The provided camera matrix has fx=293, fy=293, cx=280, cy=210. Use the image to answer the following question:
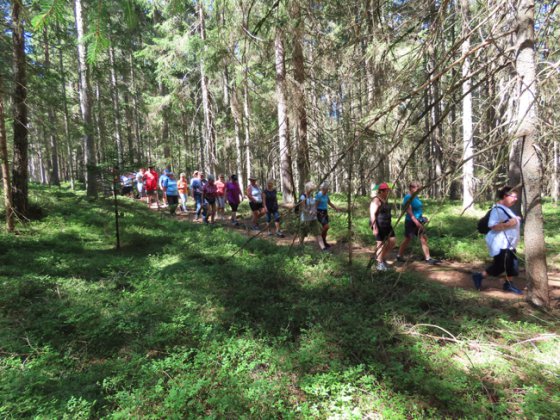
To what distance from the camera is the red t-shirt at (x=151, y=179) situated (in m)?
13.1

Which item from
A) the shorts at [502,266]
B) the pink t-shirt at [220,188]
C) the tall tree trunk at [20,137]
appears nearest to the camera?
the shorts at [502,266]

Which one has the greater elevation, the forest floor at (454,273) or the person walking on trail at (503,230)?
the person walking on trail at (503,230)

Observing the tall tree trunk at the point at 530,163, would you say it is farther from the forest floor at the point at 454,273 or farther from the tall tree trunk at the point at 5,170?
the tall tree trunk at the point at 5,170

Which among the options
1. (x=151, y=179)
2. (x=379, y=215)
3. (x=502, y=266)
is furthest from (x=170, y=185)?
(x=502, y=266)

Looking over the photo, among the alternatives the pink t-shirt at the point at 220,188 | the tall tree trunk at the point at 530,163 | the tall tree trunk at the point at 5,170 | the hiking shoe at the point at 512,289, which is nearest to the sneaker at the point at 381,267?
the hiking shoe at the point at 512,289

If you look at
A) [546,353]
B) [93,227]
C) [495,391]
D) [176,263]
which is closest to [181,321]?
[176,263]

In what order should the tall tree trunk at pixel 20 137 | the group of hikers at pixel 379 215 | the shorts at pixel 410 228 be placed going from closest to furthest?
the group of hikers at pixel 379 215 → the shorts at pixel 410 228 → the tall tree trunk at pixel 20 137

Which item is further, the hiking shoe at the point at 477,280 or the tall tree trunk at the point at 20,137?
the tall tree trunk at the point at 20,137

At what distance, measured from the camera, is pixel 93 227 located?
31.7 feet

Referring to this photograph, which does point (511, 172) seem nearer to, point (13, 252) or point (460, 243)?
point (460, 243)

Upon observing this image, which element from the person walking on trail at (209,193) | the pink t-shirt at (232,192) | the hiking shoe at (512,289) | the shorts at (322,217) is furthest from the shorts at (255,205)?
the hiking shoe at (512,289)

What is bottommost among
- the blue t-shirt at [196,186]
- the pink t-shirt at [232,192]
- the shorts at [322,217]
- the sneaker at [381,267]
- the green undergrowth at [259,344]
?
the green undergrowth at [259,344]

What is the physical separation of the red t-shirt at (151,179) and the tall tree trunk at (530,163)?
12.8 meters

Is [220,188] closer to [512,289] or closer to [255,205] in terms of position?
[255,205]
